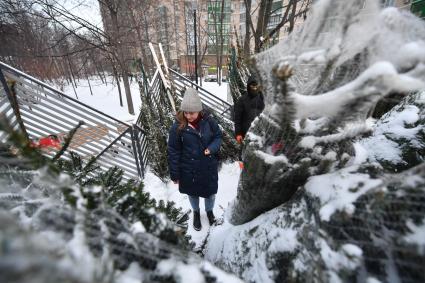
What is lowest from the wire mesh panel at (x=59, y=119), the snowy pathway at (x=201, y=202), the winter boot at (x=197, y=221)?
the snowy pathway at (x=201, y=202)

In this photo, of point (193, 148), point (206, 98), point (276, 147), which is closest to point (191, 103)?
point (193, 148)

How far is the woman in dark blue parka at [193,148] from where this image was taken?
2.25 metres

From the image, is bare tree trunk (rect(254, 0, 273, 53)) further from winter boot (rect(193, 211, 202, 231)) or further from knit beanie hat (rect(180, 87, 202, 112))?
winter boot (rect(193, 211, 202, 231))


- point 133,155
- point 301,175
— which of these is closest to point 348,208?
point 301,175

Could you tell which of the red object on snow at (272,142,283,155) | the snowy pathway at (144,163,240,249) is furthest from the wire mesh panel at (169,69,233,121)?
the red object on snow at (272,142,283,155)

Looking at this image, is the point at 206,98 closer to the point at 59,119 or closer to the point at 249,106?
the point at 249,106

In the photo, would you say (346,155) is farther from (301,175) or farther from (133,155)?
(133,155)

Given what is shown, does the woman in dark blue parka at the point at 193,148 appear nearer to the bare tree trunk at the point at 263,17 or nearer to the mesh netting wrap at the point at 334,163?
the mesh netting wrap at the point at 334,163

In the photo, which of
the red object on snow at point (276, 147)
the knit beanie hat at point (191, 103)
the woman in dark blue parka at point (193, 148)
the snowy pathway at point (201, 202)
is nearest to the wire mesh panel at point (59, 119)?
the snowy pathway at point (201, 202)

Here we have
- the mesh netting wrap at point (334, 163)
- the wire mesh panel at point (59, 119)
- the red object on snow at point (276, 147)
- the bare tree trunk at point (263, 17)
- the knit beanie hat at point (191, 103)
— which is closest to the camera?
the mesh netting wrap at point (334, 163)

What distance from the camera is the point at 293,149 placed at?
1055mm

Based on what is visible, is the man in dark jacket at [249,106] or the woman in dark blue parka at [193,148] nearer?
the woman in dark blue parka at [193,148]

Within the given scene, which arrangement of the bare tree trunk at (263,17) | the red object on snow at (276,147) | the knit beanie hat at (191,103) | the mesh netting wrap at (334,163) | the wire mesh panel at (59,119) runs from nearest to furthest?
the mesh netting wrap at (334,163)
the red object on snow at (276,147)
the knit beanie hat at (191,103)
the wire mesh panel at (59,119)
the bare tree trunk at (263,17)

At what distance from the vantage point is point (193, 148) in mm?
2328
